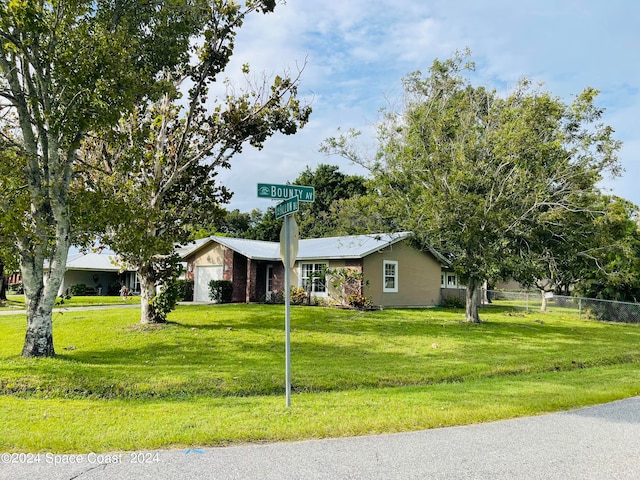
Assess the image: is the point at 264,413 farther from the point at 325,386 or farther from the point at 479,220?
the point at 479,220

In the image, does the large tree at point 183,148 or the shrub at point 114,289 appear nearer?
the large tree at point 183,148

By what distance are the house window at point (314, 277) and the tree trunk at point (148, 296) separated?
32.8 feet

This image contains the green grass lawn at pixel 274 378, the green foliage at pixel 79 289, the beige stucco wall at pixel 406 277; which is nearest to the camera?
the green grass lawn at pixel 274 378

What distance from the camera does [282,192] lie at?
7.14m

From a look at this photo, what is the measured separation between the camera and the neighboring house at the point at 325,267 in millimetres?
24391

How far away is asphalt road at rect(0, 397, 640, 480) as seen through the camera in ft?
14.3

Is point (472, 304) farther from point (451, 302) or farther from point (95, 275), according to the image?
point (95, 275)

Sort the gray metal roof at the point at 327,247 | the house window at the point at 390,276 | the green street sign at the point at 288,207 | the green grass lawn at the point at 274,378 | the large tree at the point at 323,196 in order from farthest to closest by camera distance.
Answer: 1. the large tree at the point at 323,196
2. the house window at the point at 390,276
3. the gray metal roof at the point at 327,247
4. the green street sign at the point at 288,207
5. the green grass lawn at the point at 274,378

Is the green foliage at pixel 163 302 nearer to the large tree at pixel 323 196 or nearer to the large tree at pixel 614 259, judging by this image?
the large tree at pixel 614 259

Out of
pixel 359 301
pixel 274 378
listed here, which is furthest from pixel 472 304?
pixel 274 378

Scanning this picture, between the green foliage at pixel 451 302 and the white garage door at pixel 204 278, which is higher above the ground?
the white garage door at pixel 204 278

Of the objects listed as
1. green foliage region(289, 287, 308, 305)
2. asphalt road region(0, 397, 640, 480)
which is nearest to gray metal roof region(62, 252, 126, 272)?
green foliage region(289, 287, 308, 305)

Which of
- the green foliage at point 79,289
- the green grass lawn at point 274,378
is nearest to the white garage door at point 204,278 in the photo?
the green grass lawn at point 274,378

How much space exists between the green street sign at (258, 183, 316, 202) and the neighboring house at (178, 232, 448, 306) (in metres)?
16.2
